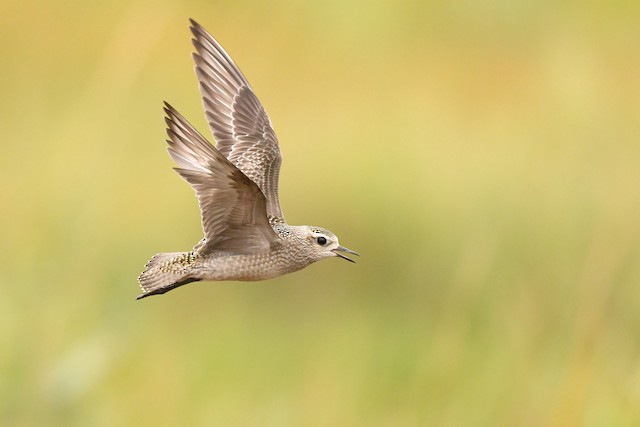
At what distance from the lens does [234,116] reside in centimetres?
751

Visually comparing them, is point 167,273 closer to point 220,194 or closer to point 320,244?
point 220,194

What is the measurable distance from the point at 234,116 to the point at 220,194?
1717 mm

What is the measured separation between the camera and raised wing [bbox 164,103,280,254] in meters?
5.62

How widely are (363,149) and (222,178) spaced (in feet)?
25.8

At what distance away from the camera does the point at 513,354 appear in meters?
9.96

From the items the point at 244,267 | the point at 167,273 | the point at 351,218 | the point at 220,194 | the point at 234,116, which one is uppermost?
the point at 234,116

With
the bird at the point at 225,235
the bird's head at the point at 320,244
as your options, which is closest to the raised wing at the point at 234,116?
the bird at the point at 225,235

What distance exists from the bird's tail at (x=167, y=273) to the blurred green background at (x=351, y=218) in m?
2.55

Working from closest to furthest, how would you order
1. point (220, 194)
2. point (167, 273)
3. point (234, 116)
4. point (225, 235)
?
point (220, 194) → point (225, 235) → point (167, 273) → point (234, 116)

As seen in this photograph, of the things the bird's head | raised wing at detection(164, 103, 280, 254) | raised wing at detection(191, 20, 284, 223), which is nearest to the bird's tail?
raised wing at detection(164, 103, 280, 254)

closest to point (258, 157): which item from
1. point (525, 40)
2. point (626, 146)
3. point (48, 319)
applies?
point (48, 319)

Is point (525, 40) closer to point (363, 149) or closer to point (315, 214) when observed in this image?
point (363, 149)

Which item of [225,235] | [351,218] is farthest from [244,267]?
[351,218]

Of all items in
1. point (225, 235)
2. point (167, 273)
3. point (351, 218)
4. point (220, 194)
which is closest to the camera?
point (220, 194)
